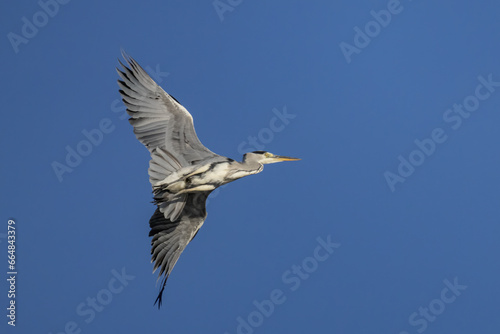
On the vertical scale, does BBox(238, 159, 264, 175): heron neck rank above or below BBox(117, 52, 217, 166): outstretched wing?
below

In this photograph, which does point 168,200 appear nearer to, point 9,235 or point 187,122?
point 187,122

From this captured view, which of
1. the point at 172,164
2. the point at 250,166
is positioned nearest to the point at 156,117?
the point at 172,164

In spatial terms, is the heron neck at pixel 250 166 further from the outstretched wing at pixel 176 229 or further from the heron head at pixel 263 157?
the outstretched wing at pixel 176 229

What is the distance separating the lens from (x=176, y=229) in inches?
575

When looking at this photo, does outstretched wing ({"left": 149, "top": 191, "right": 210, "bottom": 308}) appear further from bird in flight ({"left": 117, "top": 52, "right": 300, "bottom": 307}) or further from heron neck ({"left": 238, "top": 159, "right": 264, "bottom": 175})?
heron neck ({"left": 238, "top": 159, "right": 264, "bottom": 175})

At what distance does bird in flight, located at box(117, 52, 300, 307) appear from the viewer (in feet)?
44.8

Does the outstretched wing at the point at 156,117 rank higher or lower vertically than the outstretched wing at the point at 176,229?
higher

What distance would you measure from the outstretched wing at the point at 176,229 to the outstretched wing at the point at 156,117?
76 centimetres

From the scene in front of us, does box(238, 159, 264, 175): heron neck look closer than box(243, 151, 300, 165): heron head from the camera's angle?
Yes

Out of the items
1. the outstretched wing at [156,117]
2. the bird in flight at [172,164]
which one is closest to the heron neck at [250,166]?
the bird in flight at [172,164]

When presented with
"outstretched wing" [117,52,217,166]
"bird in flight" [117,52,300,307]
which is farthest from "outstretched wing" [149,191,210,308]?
"outstretched wing" [117,52,217,166]

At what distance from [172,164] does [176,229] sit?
1293 millimetres

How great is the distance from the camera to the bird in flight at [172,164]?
1366cm

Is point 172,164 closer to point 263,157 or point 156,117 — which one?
point 156,117
